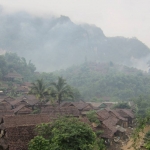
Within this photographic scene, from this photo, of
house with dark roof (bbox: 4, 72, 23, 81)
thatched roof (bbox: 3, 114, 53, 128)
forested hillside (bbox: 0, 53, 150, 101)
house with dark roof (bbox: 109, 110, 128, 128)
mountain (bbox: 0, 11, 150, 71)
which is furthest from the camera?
mountain (bbox: 0, 11, 150, 71)

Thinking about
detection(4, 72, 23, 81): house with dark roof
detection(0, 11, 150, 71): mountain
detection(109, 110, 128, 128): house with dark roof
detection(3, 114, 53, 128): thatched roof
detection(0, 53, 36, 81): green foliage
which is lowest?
detection(109, 110, 128, 128): house with dark roof

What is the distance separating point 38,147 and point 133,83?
216 ft

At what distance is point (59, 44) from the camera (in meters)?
176

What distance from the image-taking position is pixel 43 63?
150 metres

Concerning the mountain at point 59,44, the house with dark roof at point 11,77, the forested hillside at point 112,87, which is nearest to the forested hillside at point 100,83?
the forested hillside at point 112,87

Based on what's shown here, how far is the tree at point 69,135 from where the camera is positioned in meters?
13.2

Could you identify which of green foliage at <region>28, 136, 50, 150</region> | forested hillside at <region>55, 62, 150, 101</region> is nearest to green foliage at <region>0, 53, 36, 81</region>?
forested hillside at <region>55, 62, 150, 101</region>

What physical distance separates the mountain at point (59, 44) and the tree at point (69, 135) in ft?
422

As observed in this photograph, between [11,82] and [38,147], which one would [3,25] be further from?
[38,147]

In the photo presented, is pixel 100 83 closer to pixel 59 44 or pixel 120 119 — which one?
pixel 120 119

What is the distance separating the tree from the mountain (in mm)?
128646

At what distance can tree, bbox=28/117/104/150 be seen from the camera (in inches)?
518

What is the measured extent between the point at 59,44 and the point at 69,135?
166015 mm

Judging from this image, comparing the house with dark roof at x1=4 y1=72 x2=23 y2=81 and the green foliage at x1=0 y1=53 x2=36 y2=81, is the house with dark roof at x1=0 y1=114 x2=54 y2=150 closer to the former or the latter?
the house with dark roof at x1=4 y1=72 x2=23 y2=81
